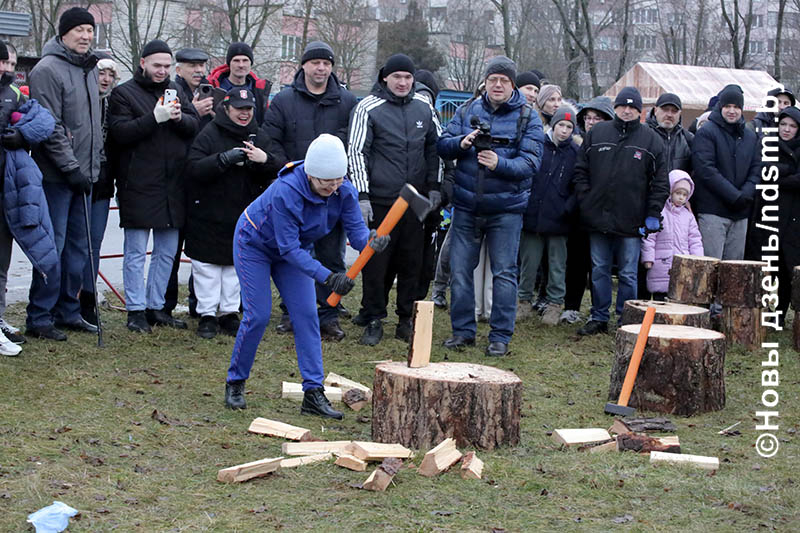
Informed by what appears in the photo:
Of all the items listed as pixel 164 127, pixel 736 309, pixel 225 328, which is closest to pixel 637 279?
pixel 736 309

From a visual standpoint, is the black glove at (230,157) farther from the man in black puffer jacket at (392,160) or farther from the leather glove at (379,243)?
the leather glove at (379,243)

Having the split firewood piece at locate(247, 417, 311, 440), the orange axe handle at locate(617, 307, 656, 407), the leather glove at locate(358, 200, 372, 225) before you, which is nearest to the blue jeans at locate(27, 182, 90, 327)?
the leather glove at locate(358, 200, 372, 225)

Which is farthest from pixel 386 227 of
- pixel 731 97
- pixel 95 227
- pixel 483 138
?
pixel 731 97

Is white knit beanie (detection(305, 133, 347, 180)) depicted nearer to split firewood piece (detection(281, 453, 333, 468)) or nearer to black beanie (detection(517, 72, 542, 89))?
split firewood piece (detection(281, 453, 333, 468))

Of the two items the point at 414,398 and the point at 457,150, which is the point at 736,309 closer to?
the point at 457,150

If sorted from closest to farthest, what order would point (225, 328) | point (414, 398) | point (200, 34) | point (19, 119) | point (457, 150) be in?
point (414, 398) → point (19, 119) → point (457, 150) → point (225, 328) → point (200, 34)

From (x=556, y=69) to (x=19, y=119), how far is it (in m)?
43.3

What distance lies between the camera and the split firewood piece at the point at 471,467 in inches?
201

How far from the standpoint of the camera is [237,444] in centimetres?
585

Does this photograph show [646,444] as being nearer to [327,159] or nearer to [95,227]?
[327,159]

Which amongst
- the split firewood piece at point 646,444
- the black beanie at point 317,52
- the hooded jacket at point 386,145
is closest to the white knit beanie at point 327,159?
the split firewood piece at point 646,444

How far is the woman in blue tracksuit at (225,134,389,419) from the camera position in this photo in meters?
6.14

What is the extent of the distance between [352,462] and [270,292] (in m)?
1.58

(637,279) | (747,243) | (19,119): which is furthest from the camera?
(747,243)
